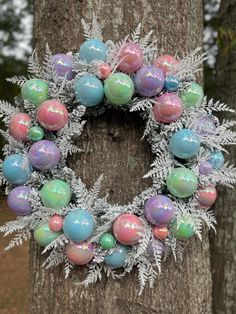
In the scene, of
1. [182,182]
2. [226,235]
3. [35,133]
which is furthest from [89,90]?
[226,235]

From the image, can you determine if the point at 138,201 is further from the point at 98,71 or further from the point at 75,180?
the point at 98,71

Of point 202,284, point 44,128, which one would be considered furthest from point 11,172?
point 202,284

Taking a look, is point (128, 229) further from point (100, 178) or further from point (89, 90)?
point (89, 90)

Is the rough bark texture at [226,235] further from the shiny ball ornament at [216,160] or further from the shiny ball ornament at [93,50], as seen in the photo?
the shiny ball ornament at [93,50]

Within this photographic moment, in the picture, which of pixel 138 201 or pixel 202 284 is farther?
pixel 202 284

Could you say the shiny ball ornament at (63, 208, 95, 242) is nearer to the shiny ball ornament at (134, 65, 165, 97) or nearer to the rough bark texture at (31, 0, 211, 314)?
the rough bark texture at (31, 0, 211, 314)

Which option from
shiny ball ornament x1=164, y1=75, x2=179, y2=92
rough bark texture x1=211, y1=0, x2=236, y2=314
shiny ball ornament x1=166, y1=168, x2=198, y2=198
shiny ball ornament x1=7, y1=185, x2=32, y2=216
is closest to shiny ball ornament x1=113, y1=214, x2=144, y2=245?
shiny ball ornament x1=166, y1=168, x2=198, y2=198

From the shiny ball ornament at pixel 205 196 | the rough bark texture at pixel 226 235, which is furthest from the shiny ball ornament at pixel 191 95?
the rough bark texture at pixel 226 235

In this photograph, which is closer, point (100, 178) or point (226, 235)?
point (100, 178)
